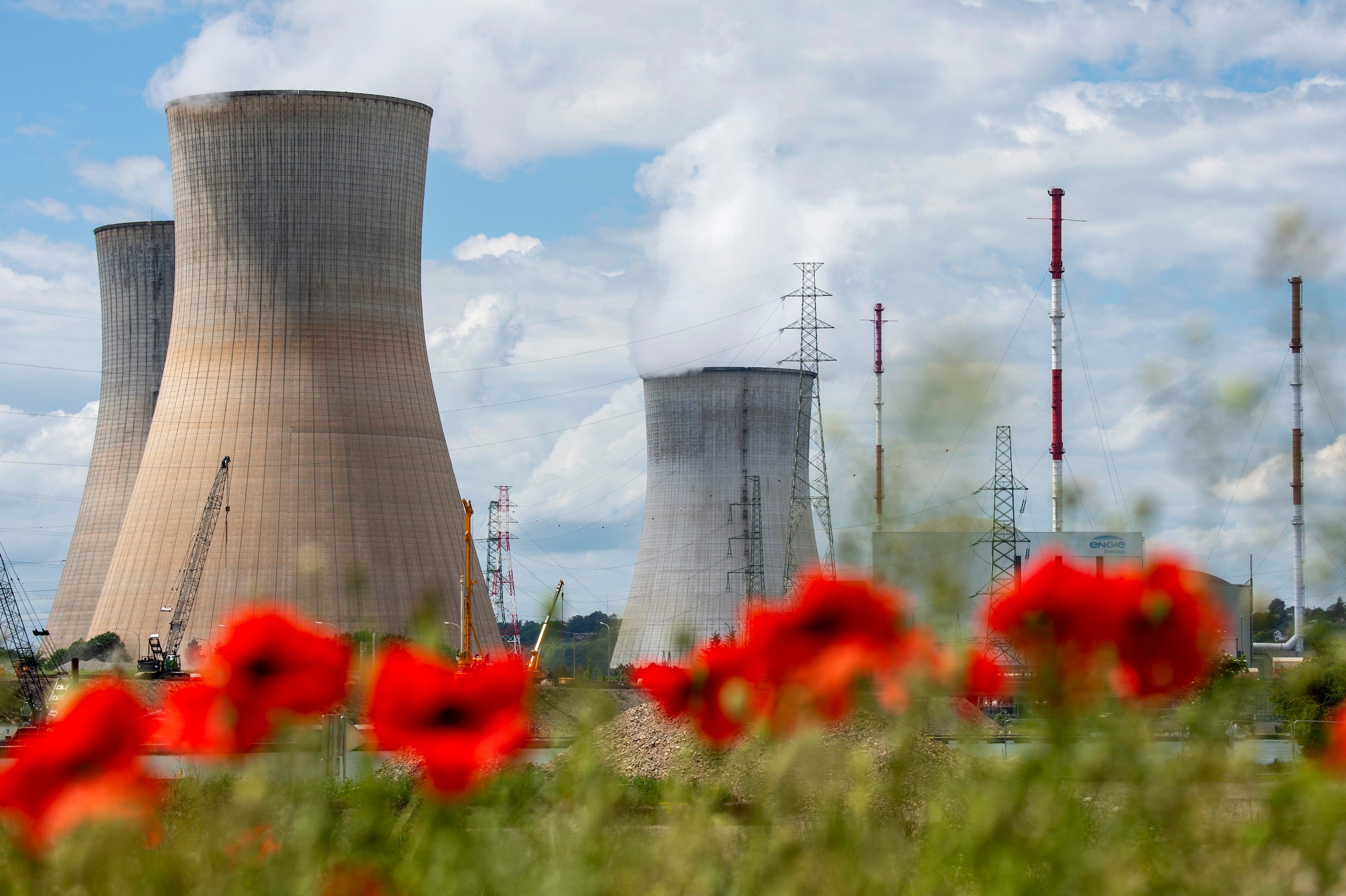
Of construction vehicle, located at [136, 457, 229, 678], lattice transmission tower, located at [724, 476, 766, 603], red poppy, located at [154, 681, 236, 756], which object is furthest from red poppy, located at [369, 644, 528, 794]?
lattice transmission tower, located at [724, 476, 766, 603]

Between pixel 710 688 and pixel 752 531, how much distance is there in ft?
117

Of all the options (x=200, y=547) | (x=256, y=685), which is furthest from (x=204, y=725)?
(x=200, y=547)

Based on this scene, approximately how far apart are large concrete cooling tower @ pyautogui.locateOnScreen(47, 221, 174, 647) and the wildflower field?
1361 inches

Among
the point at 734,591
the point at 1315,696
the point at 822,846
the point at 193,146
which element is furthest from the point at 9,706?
the point at 734,591

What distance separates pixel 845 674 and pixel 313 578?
0.65 meters

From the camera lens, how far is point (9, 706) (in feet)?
7.13

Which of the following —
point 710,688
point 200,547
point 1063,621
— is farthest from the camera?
point 200,547

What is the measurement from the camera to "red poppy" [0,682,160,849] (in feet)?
4.98

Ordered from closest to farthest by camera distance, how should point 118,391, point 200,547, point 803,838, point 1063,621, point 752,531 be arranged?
point 1063,621 → point 803,838 → point 200,547 → point 118,391 → point 752,531

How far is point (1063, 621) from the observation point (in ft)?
4.95

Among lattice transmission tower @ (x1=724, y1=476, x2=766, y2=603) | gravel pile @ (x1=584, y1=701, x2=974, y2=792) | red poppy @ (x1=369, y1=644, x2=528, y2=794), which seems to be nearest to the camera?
red poppy @ (x1=369, y1=644, x2=528, y2=794)

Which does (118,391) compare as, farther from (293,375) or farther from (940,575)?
(940,575)

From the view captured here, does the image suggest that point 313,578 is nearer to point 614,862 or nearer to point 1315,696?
point 614,862

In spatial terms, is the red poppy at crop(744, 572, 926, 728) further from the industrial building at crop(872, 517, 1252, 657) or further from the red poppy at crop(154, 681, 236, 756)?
the red poppy at crop(154, 681, 236, 756)
